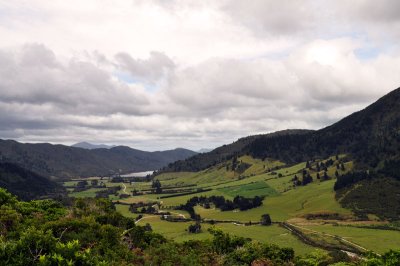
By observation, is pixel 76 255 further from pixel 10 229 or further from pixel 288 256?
pixel 288 256

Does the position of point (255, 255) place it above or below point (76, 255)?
below

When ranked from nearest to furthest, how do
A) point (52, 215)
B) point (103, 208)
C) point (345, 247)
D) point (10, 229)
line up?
point (10, 229), point (52, 215), point (103, 208), point (345, 247)

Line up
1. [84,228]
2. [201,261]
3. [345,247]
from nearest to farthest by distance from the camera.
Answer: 1. [84,228]
2. [201,261]
3. [345,247]

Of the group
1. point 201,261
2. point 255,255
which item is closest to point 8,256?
point 201,261

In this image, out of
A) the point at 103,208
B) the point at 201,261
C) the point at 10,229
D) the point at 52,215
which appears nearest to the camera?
the point at 10,229

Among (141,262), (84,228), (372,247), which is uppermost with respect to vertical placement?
(84,228)

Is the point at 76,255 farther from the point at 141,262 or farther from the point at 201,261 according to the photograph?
the point at 201,261

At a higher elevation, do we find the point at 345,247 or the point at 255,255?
the point at 255,255

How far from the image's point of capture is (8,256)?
39844 millimetres

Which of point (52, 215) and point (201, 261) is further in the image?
point (52, 215)

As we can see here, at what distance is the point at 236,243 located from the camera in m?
109

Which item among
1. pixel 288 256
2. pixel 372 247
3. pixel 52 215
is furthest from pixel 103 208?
pixel 372 247

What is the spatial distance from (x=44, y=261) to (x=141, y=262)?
1406 inches

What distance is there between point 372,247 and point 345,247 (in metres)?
14.2
